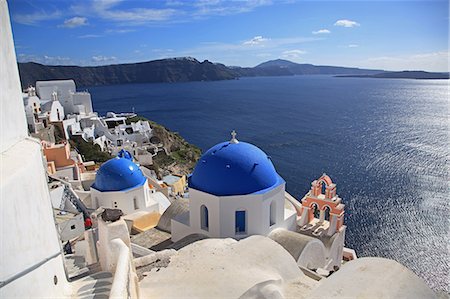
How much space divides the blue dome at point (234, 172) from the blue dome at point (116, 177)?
5.56 m

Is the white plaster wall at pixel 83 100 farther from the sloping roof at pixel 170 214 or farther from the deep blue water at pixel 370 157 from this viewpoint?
the sloping roof at pixel 170 214

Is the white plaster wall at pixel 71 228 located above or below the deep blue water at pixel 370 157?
above

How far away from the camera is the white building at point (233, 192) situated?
40.3ft

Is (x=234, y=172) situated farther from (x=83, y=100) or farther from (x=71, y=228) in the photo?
(x=83, y=100)

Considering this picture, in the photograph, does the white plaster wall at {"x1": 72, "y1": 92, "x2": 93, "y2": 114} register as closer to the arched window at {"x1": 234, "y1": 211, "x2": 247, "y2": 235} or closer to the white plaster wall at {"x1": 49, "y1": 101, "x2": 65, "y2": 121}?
the white plaster wall at {"x1": 49, "y1": 101, "x2": 65, "y2": 121}

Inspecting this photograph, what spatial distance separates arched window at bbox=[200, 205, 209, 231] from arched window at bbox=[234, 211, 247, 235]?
1148 millimetres

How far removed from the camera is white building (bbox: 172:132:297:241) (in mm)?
12289

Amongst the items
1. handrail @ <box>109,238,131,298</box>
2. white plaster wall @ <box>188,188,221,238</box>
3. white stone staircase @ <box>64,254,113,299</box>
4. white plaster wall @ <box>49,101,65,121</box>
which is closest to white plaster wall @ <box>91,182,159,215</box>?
white plaster wall @ <box>188,188,221,238</box>

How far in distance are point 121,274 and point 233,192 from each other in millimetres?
6738

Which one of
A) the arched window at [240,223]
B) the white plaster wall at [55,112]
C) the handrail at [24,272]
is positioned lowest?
the arched window at [240,223]

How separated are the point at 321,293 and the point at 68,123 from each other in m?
42.6

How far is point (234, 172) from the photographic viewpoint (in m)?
12.3

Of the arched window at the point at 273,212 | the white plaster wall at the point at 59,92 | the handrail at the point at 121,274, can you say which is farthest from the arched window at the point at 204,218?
the white plaster wall at the point at 59,92

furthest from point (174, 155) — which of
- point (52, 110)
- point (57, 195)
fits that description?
point (57, 195)
